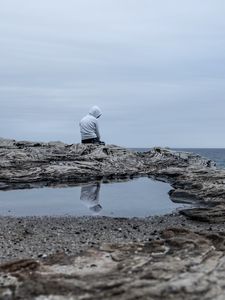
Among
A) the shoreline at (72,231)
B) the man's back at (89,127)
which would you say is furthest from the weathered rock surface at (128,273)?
the man's back at (89,127)

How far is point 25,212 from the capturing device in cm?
1327

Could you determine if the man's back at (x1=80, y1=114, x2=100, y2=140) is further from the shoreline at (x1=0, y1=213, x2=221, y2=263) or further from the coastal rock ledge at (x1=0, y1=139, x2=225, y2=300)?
the shoreline at (x1=0, y1=213, x2=221, y2=263)

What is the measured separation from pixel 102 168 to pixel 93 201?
18.4ft

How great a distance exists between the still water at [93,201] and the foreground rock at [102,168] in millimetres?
967

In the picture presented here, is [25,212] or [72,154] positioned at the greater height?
[72,154]

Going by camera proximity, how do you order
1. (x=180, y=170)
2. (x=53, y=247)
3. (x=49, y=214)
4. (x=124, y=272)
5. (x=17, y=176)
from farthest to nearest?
(x=180, y=170), (x=17, y=176), (x=49, y=214), (x=53, y=247), (x=124, y=272)

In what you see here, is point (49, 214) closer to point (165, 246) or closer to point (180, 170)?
point (165, 246)

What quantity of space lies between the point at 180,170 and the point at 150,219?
8.17m

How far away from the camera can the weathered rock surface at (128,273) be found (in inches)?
207

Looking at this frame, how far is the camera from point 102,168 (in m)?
20.2

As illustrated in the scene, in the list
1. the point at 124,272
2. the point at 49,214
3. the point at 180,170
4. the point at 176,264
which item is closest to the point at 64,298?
the point at 124,272

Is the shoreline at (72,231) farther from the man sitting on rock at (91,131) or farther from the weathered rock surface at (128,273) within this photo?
the man sitting on rock at (91,131)

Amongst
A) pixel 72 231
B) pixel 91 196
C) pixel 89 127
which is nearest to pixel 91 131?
pixel 89 127

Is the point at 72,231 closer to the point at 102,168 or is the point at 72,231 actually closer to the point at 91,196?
the point at 91,196
